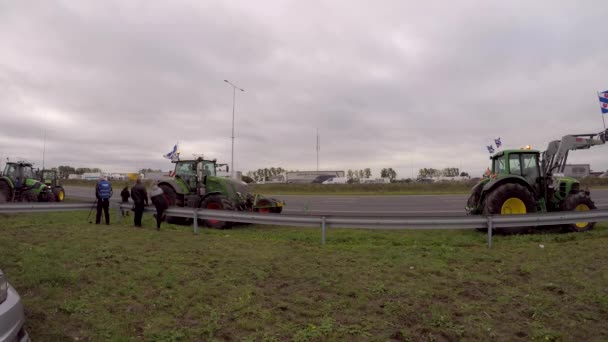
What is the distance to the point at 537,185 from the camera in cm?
973

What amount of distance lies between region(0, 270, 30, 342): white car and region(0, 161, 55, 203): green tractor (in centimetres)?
Answer: 1796

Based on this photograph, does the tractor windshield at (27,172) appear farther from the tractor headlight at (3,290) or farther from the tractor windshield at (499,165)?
the tractor windshield at (499,165)

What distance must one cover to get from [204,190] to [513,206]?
9.26 m

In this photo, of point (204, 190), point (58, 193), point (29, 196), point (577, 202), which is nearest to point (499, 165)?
point (577, 202)

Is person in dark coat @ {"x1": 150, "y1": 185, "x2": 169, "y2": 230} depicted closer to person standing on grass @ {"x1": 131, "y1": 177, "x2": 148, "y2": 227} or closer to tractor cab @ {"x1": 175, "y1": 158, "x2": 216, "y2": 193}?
person standing on grass @ {"x1": 131, "y1": 177, "x2": 148, "y2": 227}

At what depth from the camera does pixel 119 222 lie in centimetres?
1143

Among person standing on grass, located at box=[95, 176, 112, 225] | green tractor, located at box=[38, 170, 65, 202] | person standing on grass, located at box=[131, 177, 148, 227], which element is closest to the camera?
person standing on grass, located at box=[131, 177, 148, 227]

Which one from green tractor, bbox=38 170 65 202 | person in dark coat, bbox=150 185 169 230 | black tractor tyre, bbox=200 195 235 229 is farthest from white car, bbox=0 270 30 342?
green tractor, bbox=38 170 65 202

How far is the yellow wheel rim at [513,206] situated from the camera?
9109 mm

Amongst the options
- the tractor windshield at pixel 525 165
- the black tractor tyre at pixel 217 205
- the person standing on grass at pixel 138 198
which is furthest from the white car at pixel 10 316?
the tractor windshield at pixel 525 165

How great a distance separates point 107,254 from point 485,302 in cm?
600

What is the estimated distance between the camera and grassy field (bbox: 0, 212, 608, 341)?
3.70 meters

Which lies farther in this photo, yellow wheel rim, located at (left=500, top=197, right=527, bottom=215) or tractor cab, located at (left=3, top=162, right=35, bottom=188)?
tractor cab, located at (left=3, top=162, right=35, bottom=188)

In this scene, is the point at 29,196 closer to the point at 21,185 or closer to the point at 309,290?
the point at 21,185
